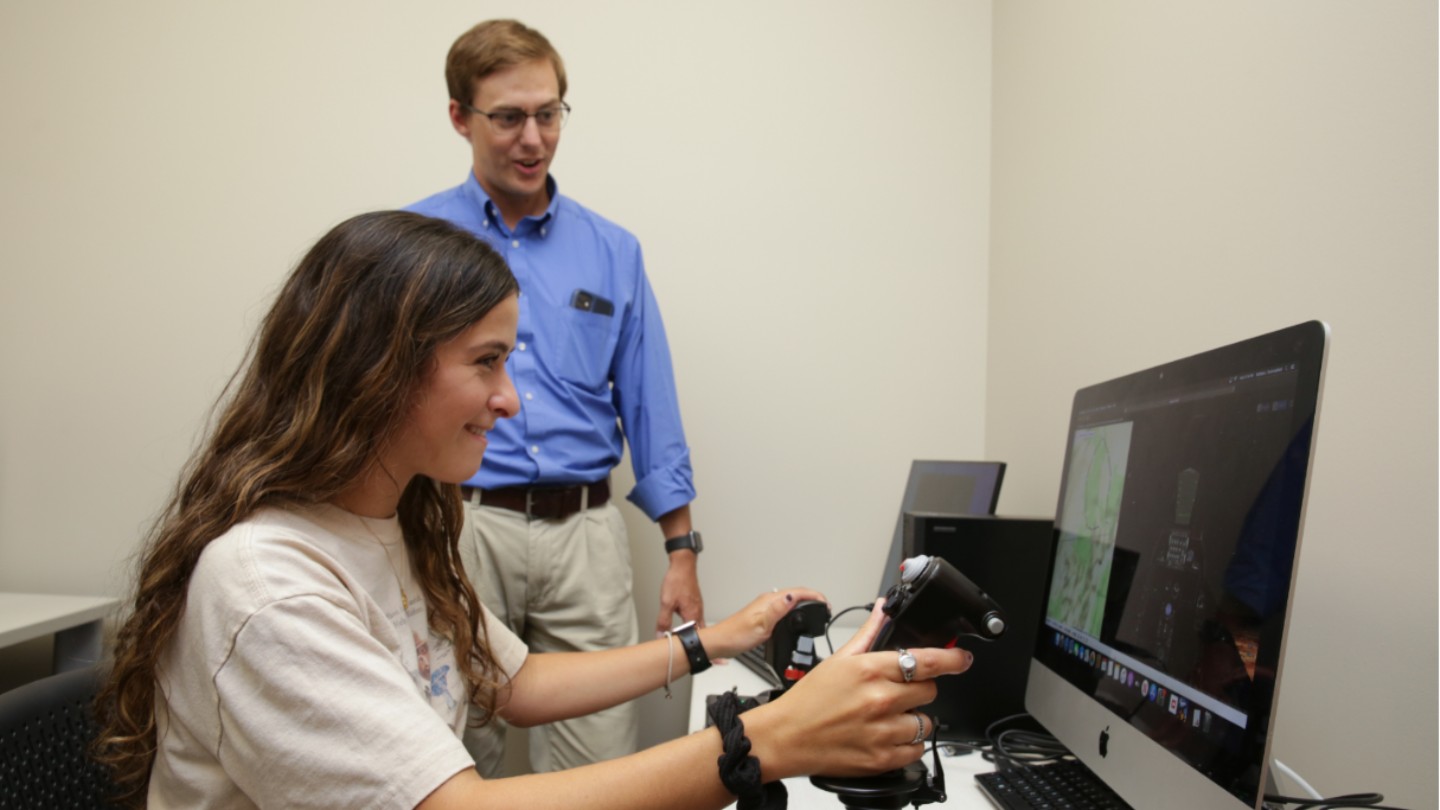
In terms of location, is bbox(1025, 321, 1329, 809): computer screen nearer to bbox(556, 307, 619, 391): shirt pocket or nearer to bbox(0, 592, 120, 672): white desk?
bbox(556, 307, 619, 391): shirt pocket

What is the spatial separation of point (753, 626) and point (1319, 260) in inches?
32.1

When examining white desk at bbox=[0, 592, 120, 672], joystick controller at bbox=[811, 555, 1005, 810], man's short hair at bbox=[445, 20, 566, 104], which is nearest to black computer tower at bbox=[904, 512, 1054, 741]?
joystick controller at bbox=[811, 555, 1005, 810]

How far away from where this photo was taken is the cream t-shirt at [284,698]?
68 cm

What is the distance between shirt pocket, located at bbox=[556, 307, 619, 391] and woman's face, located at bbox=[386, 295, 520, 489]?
0.87 metres

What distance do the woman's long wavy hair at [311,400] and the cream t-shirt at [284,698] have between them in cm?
3

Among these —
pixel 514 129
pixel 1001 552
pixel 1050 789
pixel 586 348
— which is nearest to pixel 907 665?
pixel 1050 789

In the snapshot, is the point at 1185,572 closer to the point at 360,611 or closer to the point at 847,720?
the point at 847,720

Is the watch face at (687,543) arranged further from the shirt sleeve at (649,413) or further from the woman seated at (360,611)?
the woman seated at (360,611)

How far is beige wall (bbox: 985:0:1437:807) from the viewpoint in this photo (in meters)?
0.90

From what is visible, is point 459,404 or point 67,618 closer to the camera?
point 459,404

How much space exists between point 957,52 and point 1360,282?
4.85 feet

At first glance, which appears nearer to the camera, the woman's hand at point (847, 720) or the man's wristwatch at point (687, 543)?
the woman's hand at point (847, 720)

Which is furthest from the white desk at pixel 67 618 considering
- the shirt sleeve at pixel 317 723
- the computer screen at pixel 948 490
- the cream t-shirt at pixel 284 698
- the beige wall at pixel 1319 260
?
the beige wall at pixel 1319 260

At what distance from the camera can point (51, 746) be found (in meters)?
0.81
